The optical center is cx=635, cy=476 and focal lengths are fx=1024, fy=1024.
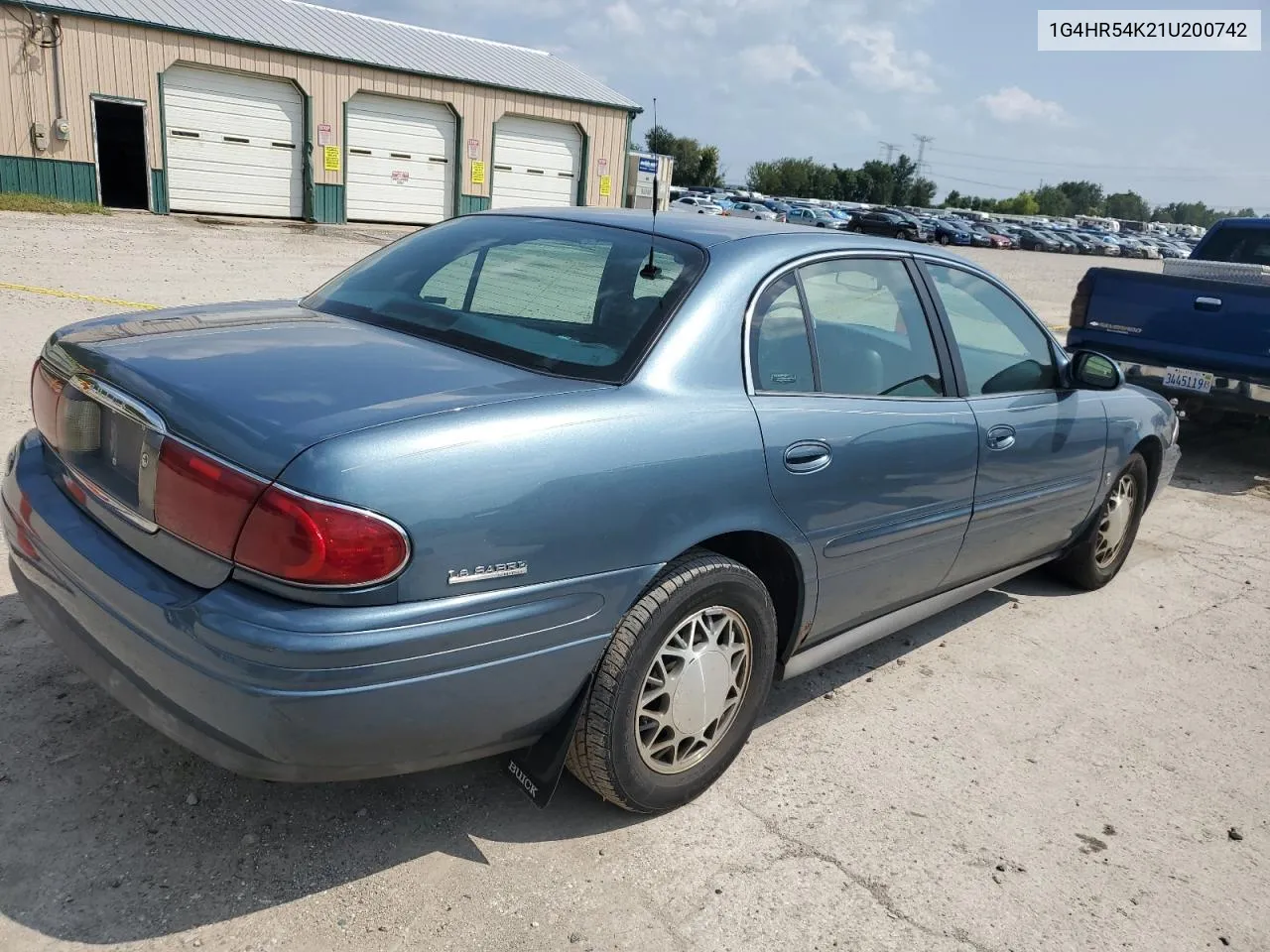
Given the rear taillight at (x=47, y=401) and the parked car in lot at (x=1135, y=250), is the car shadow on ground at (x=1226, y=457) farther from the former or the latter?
the parked car in lot at (x=1135, y=250)

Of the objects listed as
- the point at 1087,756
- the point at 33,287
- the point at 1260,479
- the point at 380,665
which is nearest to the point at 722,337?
the point at 380,665

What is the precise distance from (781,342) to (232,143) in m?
23.0

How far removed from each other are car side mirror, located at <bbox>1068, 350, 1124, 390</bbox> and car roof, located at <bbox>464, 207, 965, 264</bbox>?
94 centimetres

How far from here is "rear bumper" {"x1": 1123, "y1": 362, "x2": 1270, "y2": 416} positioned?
7227 millimetres

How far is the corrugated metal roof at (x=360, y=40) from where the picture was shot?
2159cm

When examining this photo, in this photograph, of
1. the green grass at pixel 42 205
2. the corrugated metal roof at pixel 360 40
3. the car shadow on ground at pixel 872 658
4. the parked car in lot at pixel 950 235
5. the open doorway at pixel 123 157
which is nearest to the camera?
the car shadow on ground at pixel 872 658

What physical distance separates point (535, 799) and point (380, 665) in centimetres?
69

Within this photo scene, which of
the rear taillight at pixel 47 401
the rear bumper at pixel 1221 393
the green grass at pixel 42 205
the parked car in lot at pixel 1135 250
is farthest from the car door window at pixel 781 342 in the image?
the parked car in lot at pixel 1135 250

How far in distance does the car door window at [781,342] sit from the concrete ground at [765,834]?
1.22 m

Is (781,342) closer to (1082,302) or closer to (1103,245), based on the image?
(1082,302)

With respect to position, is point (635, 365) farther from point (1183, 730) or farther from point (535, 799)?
point (1183, 730)

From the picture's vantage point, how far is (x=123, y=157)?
2344 centimetres

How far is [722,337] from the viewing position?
2904mm

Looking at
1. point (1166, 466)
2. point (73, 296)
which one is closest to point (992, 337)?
point (1166, 466)
